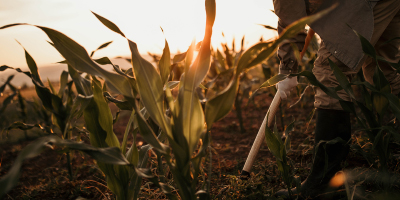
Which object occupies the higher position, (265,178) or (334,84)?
(334,84)

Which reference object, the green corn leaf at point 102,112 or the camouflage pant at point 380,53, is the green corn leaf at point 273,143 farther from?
the green corn leaf at point 102,112

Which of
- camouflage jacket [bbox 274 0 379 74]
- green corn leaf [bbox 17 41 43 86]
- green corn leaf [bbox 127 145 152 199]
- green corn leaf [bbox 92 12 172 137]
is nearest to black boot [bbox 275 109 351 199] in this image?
camouflage jacket [bbox 274 0 379 74]

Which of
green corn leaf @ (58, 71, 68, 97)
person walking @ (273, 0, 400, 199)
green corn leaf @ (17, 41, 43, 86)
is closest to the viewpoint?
person walking @ (273, 0, 400, 199)

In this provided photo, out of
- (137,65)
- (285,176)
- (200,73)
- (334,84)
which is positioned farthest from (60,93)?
(334,84)

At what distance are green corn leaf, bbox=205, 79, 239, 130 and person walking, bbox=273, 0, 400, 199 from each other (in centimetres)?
59

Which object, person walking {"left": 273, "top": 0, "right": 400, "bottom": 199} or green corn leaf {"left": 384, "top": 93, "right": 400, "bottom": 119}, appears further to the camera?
person walking {"left": 273, "top": 0, "right": 400, "bottom": 199}

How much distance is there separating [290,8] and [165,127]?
79cm

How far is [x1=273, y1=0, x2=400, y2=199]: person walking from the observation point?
1094 millimetres

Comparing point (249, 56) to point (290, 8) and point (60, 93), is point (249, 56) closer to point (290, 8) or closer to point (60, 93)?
point (290, 8)

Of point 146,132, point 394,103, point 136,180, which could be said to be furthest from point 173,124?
point 394,103

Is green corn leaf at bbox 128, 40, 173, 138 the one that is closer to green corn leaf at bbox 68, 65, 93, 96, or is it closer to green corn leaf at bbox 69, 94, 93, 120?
green corn leaf at bbox 69, 94, 93, 120

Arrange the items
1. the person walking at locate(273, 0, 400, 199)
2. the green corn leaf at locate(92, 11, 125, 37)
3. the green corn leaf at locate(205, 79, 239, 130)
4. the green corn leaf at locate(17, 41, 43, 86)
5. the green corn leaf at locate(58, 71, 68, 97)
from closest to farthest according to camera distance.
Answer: the green corn leaf at locate(205, 79, 239, 130)
the green corn leaf at locate(92, 11, 125, 37)
the person walking at locate(273, 0, 400, 199)
the green corn leaf at locate(17, 41, 43, 86)
the green corn leaf at locate(58, 71, 68, 97)

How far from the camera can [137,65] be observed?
0.70m

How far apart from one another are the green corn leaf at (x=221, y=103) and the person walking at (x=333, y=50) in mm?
593
